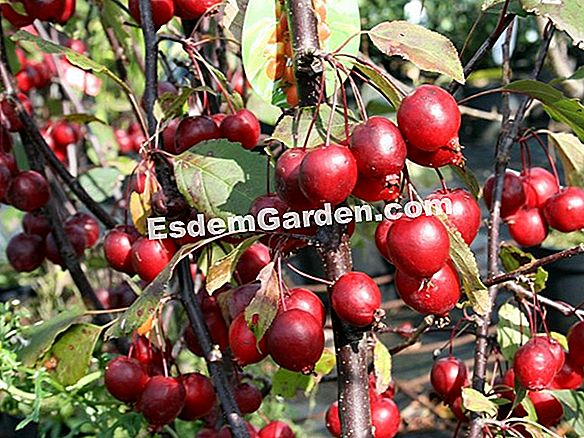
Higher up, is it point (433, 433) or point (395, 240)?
point (395, 240)

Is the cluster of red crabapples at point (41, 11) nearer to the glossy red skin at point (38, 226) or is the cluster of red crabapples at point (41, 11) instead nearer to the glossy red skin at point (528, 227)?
the glossy red skin at point (38, 226)

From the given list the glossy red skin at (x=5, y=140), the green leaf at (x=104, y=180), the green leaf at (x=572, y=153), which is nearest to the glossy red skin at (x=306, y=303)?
the green leaf at (x=572, y=153)

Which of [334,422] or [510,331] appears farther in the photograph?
[510,331]

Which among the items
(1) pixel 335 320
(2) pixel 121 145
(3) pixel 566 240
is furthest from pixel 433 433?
(1) pixel 335 320

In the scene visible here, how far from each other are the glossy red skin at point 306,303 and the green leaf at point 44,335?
27 centimetres

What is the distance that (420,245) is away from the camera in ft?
1.49

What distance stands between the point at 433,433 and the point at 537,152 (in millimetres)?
2691

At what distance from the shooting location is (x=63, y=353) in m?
0.74

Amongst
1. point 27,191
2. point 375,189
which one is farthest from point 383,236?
point 27,191

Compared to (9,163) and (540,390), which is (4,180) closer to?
(9,163)

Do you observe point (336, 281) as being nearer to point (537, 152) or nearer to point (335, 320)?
point (335, 320)

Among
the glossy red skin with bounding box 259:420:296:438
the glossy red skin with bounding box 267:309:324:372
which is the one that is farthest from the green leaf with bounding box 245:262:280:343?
the glossy red skin with bounding box 259:420:296:438

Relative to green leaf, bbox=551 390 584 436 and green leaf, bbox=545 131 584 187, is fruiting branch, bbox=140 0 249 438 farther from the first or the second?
green leaf, bbox=545 131 584 187

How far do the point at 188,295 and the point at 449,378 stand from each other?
10.1 inches
